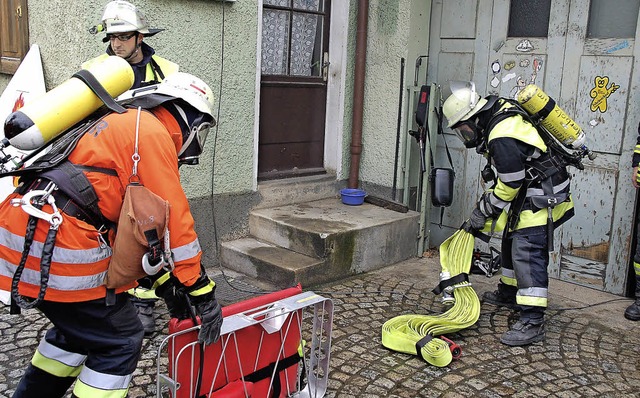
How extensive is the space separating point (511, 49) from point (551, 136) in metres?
1.64

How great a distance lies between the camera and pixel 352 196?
6535 mm

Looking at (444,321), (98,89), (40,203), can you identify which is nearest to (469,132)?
(444,321)

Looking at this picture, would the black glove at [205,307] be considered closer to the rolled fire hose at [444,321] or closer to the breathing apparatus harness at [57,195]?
the breathing apparatus harness at [57,195]

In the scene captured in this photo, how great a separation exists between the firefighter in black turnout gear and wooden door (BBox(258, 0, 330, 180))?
2198mm

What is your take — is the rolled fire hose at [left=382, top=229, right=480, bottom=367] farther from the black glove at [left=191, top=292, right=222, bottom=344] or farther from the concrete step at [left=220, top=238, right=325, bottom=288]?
the black glove at [left=191, top=292, right=222, bottom=344]

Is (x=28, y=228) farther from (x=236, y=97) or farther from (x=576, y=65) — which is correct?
(x=576, y=65)

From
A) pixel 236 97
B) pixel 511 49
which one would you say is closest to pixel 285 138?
pixel 236 97

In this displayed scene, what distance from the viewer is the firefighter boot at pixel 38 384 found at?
9.40 feet

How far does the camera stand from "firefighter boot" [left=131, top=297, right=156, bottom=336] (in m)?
4.33

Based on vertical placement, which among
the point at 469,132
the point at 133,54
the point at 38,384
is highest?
the point at 133,54

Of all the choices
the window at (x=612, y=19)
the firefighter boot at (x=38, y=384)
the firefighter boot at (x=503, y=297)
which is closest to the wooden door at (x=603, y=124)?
the window at (x=612, y=19)

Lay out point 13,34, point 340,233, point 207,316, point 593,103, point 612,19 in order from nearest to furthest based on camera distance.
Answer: point 207,316 → point 612,19 → point 593,103 → point 340,233 → point 13,34

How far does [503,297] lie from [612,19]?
96.6 inches

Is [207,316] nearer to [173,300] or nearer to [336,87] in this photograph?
[173,300]
